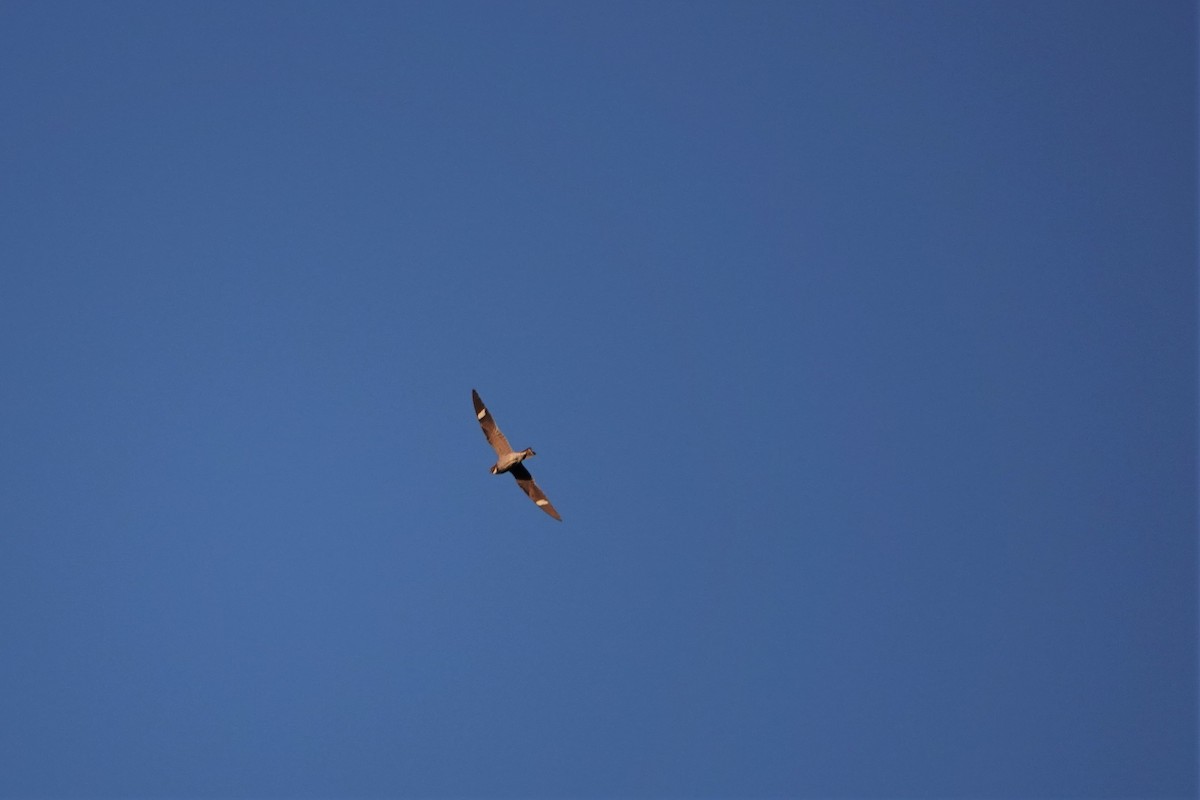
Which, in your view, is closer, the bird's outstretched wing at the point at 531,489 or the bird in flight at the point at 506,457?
the bird in flight at the point at 506,457

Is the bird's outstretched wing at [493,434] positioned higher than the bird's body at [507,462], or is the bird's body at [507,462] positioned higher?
the bird's outstretched wing at [493,434]

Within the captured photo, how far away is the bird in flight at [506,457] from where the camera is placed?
46.0m

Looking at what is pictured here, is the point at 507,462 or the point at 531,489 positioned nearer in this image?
the point at 507,462

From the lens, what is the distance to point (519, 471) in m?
47.4

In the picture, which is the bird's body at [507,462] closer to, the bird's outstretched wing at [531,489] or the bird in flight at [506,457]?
the bird in flight at [506,457]

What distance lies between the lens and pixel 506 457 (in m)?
46.2

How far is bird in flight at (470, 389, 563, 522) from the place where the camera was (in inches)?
1811

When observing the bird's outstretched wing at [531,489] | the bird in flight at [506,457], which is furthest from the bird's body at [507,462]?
the bird's outstretched wing at [531,489]

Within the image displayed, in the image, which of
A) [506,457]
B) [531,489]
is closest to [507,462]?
[506,457]

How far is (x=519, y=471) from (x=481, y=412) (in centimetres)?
235

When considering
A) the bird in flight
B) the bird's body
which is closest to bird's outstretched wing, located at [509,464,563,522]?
the bird in flight

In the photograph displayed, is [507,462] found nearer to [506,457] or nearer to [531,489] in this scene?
[506,457]

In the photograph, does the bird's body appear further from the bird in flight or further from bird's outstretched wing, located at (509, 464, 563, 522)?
bird's outstretched wing, located at (509, 464, 563, 522)

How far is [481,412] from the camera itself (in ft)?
155
